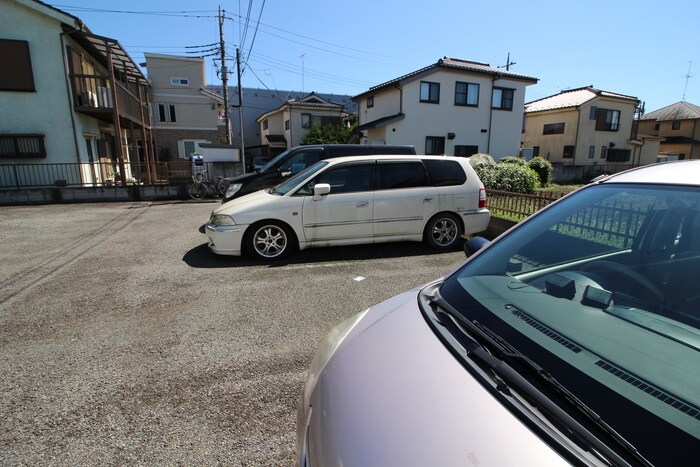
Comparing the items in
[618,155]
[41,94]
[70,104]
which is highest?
[41,94]

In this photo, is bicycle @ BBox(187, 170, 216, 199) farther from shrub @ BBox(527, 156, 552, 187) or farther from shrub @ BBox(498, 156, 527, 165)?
shrub @ BBox(527, 156, 552, 187)

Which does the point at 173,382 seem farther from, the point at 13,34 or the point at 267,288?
the point at 13,34

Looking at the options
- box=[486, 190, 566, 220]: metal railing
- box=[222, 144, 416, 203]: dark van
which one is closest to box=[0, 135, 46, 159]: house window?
box=[222, 144, 416, 203]: dark van

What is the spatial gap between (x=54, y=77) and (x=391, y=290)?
14.7 m

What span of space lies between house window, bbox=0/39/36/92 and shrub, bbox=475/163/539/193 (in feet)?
51.4

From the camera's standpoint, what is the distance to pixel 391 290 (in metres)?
4.47

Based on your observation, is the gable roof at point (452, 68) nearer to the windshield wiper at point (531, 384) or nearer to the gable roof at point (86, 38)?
the gable roof at point (86, 38)

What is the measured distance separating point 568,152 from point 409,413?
110 feet

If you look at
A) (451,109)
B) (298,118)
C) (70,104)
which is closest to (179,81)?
(298,118)

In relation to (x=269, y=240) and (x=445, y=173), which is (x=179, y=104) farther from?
(x=445, y=173)

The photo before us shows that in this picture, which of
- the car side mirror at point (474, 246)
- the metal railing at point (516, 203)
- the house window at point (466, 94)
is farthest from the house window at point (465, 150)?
the car side mirror at point (474, 246)

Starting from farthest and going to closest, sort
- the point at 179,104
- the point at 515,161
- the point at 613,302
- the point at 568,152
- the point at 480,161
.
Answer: the point at 568,152 < the point at 179,104 < the point at 515,161 < the point at 480,161 < the point at 613,302

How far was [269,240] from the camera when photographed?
18.5ft

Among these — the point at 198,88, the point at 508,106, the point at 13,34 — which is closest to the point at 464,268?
the point at 13,34
